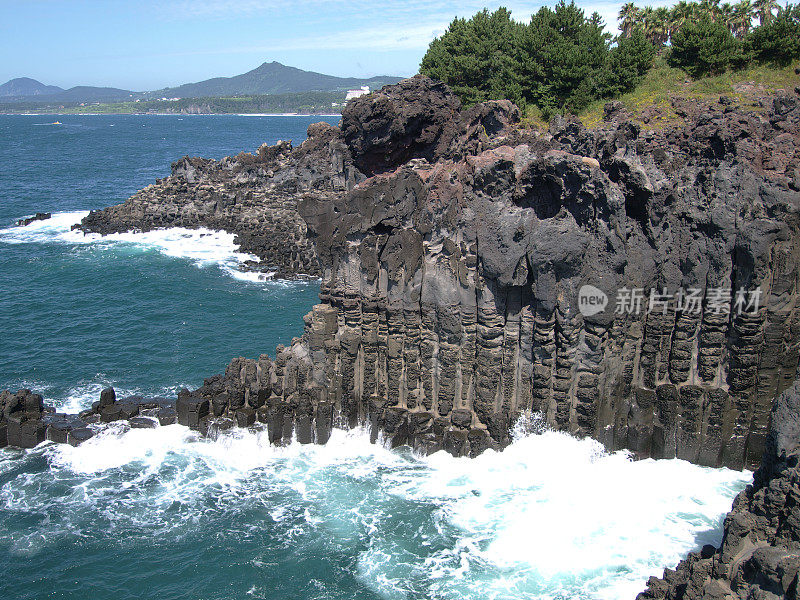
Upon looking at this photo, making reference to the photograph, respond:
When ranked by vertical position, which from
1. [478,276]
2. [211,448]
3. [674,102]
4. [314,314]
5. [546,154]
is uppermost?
[674,102]

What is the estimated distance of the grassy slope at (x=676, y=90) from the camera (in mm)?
45875

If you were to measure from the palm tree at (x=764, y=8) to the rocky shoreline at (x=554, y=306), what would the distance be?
31.5 meters

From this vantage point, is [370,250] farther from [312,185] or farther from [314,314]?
[312,185]

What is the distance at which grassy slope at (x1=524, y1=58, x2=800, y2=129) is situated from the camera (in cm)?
4588

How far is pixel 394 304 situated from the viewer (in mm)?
26609

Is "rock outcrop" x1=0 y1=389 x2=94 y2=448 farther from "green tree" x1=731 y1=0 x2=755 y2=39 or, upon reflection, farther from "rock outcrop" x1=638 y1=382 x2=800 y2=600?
"green tree" x1=731 y1=0 x2=755 y2=39

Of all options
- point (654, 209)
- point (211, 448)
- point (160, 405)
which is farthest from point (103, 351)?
point (654, 209)

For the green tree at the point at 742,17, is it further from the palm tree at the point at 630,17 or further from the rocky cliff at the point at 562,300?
the rocky cliff at the point at 562,300

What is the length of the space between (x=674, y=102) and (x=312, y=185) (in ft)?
105

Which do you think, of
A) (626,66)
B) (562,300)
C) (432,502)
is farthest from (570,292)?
(626,66)

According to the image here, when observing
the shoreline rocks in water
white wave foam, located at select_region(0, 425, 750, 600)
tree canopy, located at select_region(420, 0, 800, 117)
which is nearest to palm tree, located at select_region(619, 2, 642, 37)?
tree canopy, located at select_region(420, 0, 800, 117)

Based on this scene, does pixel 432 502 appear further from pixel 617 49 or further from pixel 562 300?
pixel 617 49

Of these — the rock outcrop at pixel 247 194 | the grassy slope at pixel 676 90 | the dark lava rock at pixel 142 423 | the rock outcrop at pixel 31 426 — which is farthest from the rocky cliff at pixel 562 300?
the rock outcrop at pixel 247 194

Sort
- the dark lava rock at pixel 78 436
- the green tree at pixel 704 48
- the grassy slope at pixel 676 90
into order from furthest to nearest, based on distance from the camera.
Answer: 1. the green tree at pixel 704 48
2. the grassy slope at pixel 676 90
3. the dark lava rock at pixel 78 436
